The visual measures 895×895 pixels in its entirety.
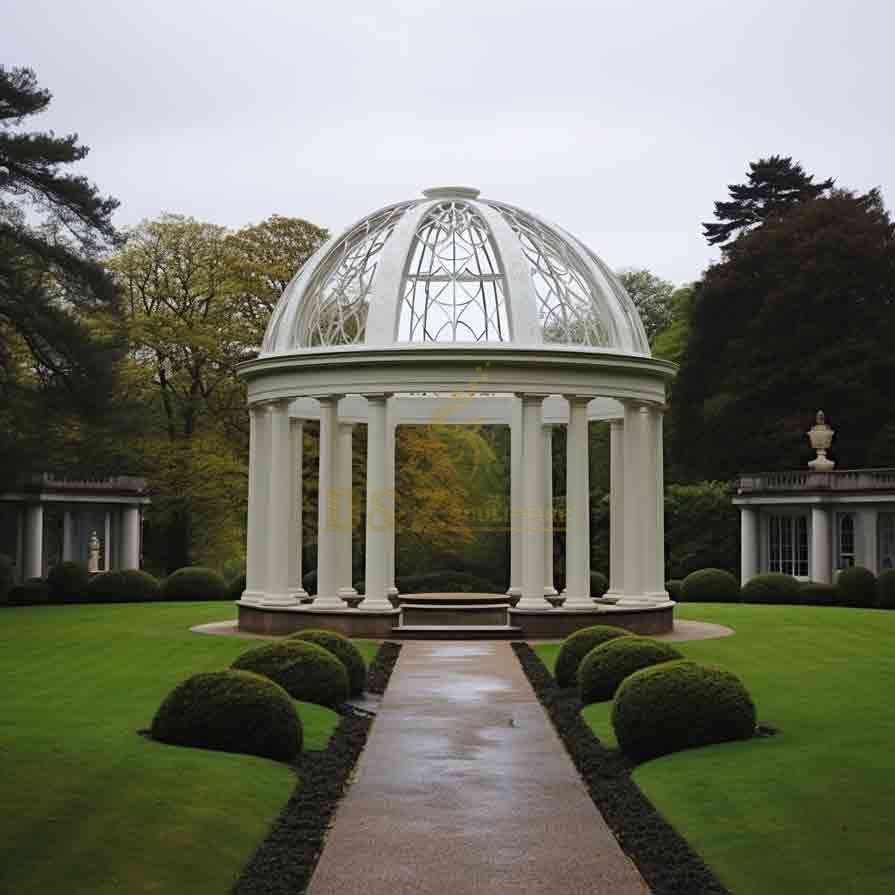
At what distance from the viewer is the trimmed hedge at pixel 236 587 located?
5684 cm

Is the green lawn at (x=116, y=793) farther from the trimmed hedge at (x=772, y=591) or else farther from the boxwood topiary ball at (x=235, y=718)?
the trimmed hedge at (x=772, y=591)

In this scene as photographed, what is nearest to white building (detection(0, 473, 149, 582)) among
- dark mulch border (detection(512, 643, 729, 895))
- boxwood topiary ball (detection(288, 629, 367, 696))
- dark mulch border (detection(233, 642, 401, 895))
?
boxwood topiary ball (detection(288, 629, 367, 696))

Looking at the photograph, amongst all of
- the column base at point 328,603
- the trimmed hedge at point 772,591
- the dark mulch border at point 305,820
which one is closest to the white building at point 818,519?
the trimmed hedge at point 772,591

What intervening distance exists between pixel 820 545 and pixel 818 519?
1.21 meters

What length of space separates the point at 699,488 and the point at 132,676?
46035mm

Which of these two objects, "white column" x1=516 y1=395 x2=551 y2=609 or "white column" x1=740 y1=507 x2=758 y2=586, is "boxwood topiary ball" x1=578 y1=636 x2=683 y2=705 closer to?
"white column" x1=516 y1=395 x2=551 y2=609

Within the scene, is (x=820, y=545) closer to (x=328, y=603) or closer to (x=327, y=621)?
(x=328, y=603)

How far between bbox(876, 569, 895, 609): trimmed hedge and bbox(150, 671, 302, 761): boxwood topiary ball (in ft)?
131

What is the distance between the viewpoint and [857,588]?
55250mm

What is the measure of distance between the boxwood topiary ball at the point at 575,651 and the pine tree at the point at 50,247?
16.6 meters

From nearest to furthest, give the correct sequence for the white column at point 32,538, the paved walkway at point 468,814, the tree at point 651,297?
the paved walkway at point 468,814 < the white column at point 32,538 < the tree at point 651,297

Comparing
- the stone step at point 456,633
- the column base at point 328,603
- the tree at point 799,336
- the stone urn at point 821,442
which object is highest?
the tree at point 799,336

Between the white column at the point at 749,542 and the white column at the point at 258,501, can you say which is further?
the white column at the point at 749,542

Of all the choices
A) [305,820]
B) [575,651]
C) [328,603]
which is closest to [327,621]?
[328,603]
